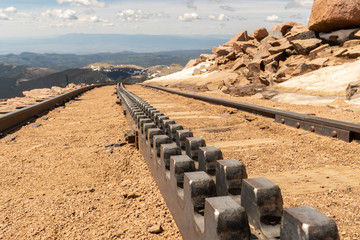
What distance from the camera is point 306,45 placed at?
1493cm

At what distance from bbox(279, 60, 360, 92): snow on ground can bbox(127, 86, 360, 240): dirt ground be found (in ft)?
19.9

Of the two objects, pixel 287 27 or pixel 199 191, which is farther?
pixel 287 27

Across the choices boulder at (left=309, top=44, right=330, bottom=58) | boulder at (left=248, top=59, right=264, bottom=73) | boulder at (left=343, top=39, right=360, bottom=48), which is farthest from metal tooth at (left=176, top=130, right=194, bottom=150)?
boulder at (left=248, top=59, right=264, bottom=73)

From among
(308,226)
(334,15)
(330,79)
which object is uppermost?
(334,15)

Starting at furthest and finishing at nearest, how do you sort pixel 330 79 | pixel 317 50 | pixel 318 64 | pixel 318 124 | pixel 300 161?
pixel 317 50
pixel 318 64
pixel 330 79
pixel 318 124
pixel 300 161

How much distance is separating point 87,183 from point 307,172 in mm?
1944

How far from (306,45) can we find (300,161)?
558 inches

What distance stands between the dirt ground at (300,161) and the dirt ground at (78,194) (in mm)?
929

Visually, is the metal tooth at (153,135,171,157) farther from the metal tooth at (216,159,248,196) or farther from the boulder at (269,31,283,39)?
the boulder at (269,31,283,39)

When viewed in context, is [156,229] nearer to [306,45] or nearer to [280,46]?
[306,45]

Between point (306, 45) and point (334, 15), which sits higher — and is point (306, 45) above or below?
below

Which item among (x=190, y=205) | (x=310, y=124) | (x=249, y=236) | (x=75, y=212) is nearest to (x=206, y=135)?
(x=310, y=124)

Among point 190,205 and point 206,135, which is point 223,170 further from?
point 206,135

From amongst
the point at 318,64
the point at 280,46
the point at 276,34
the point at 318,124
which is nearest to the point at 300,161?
the point at 318,124
